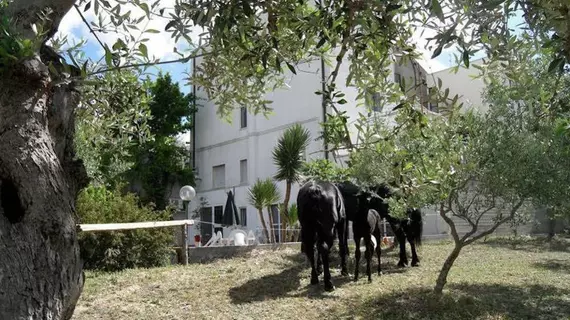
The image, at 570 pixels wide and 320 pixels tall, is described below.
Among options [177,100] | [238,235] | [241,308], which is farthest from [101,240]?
[177,100]

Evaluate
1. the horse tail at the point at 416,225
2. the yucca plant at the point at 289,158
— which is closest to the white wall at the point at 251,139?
the yucca plant at the point at 289,158

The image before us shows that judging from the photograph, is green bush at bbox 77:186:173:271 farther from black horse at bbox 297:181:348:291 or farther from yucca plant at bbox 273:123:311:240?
yucca plant at bbox 273:123:311:240

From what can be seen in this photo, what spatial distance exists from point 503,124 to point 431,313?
332 cm

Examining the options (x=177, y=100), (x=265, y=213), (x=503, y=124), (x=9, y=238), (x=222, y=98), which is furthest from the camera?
(x=177, y=100)

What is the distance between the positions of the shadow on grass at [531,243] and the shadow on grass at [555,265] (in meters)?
2.92

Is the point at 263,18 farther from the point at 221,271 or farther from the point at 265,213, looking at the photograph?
the point at 265,213

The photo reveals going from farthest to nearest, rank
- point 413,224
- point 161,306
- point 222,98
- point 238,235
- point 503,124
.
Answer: point 238,235
point 413,224
point 503,124
point 161,306
point 222,98

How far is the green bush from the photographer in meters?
11.3

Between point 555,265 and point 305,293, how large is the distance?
7.96m

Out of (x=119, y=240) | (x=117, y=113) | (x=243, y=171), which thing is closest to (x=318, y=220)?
(x=119, y=240)

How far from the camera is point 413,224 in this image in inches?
494

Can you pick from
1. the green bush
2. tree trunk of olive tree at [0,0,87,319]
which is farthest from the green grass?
tree trunk of olive tree at [0,0,87,319]

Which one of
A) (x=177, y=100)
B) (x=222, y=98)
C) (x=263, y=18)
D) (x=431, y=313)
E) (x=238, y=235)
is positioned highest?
(x=177, y=100)

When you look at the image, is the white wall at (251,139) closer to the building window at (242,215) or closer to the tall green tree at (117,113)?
the building window at (242,215)
